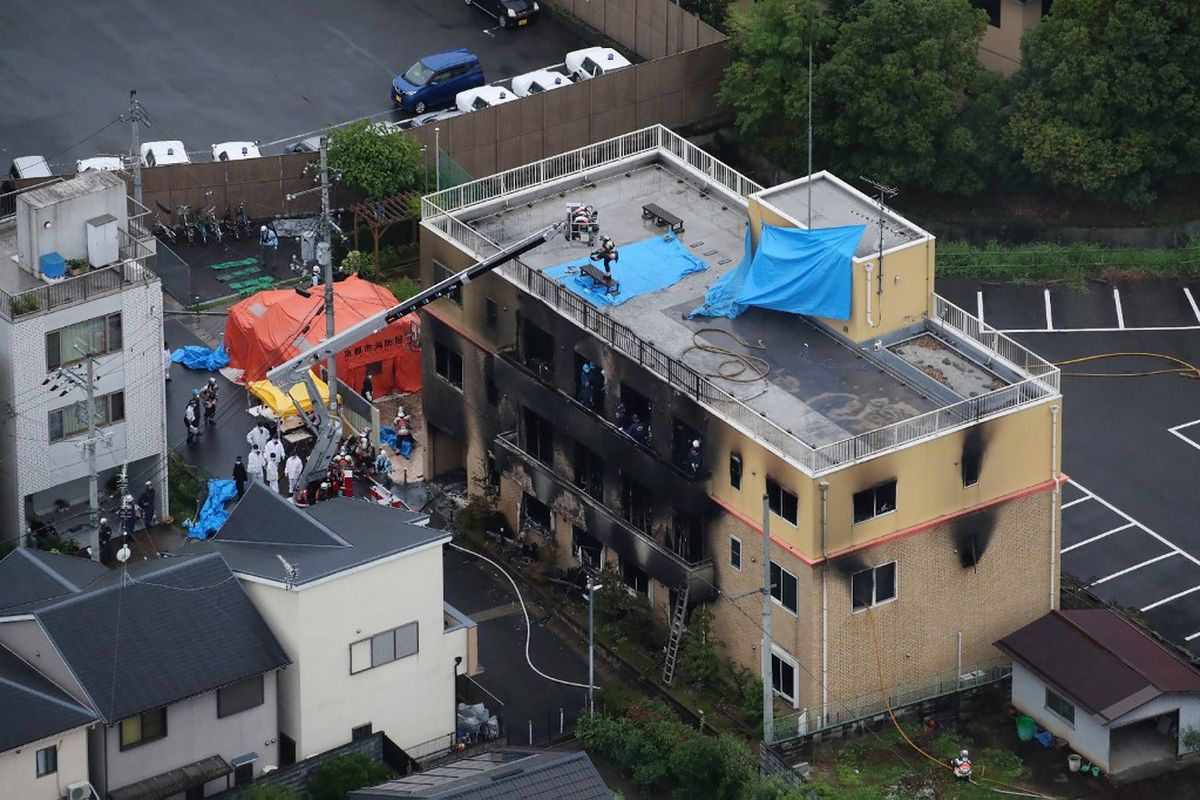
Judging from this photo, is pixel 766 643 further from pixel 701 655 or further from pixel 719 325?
pixel 719 325

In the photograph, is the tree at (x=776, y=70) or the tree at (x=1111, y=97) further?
the tree at (x=776, y=70)

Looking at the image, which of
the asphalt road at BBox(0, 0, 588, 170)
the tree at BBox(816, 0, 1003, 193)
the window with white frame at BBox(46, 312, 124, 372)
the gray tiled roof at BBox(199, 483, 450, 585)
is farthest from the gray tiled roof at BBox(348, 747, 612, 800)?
the asphalt road at BBox(0, 0, 588, 170)

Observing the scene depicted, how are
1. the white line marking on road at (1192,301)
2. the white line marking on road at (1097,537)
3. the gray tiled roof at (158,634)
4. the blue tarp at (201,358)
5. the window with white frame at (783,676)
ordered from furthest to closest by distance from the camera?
the white line marking on road at (1192,301), the blue tarp at (201,358), the white line marking on road at (1097,537), the window with white frame at (783,676), the gray tiled roof at (158,634)

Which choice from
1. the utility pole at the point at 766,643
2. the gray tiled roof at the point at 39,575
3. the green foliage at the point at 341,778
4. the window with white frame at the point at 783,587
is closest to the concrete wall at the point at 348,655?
the green foliage at the point at 341,778

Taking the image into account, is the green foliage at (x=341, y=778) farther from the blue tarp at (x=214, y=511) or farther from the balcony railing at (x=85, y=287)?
the balcony railing at (x=85, y=287)

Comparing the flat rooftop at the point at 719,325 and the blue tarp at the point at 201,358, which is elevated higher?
the flat rooftop at the point at 719,325

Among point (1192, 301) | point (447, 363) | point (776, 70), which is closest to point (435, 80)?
point (776, 70)

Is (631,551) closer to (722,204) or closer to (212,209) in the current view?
(722,204)

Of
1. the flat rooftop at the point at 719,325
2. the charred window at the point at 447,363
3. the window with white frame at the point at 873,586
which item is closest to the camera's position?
the window with white frame at the point at 873,586
